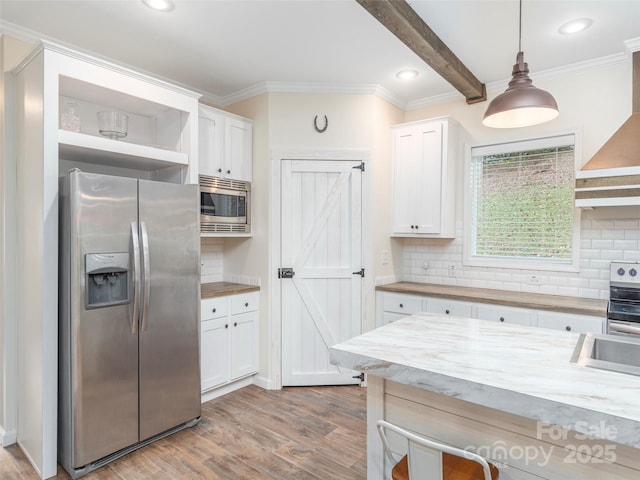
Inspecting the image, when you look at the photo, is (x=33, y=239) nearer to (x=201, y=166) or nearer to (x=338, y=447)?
(x=201, y=166)

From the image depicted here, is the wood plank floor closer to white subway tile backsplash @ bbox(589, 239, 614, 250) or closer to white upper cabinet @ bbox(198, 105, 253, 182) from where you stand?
white upper cabinet @ bbox(198, 105, 253, 182)

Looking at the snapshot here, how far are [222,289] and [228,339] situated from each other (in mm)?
449

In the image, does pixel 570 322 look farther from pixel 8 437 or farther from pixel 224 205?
pixel 8 437

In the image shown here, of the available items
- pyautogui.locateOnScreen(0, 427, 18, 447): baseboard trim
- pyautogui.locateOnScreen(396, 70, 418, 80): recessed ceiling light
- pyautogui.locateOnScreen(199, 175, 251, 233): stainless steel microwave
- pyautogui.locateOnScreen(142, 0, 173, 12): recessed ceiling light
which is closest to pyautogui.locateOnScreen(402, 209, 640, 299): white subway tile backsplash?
pyautogui.locateOnScreen(396, 70, 418, 80): recessed ceiling light

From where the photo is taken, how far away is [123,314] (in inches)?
92.4

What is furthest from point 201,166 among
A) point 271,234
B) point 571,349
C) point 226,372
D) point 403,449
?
point 571,349

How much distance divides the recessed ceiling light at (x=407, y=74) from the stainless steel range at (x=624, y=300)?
2197mm

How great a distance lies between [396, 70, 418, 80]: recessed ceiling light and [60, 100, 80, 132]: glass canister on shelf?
8.39 feet

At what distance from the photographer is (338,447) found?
2.52 metres

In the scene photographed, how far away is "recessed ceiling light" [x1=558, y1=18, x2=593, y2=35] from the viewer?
2500 mm

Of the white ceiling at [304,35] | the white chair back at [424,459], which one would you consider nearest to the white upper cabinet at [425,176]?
the white ceiling at [304,35]

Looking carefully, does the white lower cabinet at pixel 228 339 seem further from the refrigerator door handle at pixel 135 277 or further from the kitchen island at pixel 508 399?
the kitchen island at pixel 508 399

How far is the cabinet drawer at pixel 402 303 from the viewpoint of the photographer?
344 centimetres

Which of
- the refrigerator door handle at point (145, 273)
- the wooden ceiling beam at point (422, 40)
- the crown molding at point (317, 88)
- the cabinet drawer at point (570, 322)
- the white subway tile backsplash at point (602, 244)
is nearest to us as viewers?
the wooden ceiling beam at point (422, 40)
